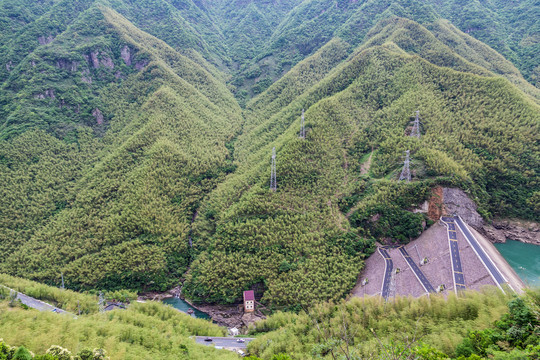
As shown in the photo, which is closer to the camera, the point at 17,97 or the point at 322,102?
the point at 322,102

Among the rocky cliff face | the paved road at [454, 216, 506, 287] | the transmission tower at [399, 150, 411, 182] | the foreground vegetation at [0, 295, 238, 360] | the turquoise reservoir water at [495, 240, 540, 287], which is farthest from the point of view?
the transmission tower at [399, 150, 411, 182]

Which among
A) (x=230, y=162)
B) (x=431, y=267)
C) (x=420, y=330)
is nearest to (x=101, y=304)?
(x=420, y=330)

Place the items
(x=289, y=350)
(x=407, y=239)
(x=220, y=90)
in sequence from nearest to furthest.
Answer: (x=289, y=350), (x=407, y=239), (x=220, y=90)

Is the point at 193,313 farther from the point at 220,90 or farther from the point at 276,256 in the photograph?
the point at 220,90

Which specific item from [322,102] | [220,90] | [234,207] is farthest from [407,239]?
[220,90]

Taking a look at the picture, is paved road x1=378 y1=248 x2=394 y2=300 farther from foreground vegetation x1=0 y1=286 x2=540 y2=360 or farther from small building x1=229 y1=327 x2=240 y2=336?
small building x1=229 y1=327 x2=240 y2=336

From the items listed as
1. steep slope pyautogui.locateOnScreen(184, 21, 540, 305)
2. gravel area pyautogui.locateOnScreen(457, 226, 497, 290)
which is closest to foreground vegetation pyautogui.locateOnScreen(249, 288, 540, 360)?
steep slope pyautogui.locateOnScreen(184, 21, 540, 305)
